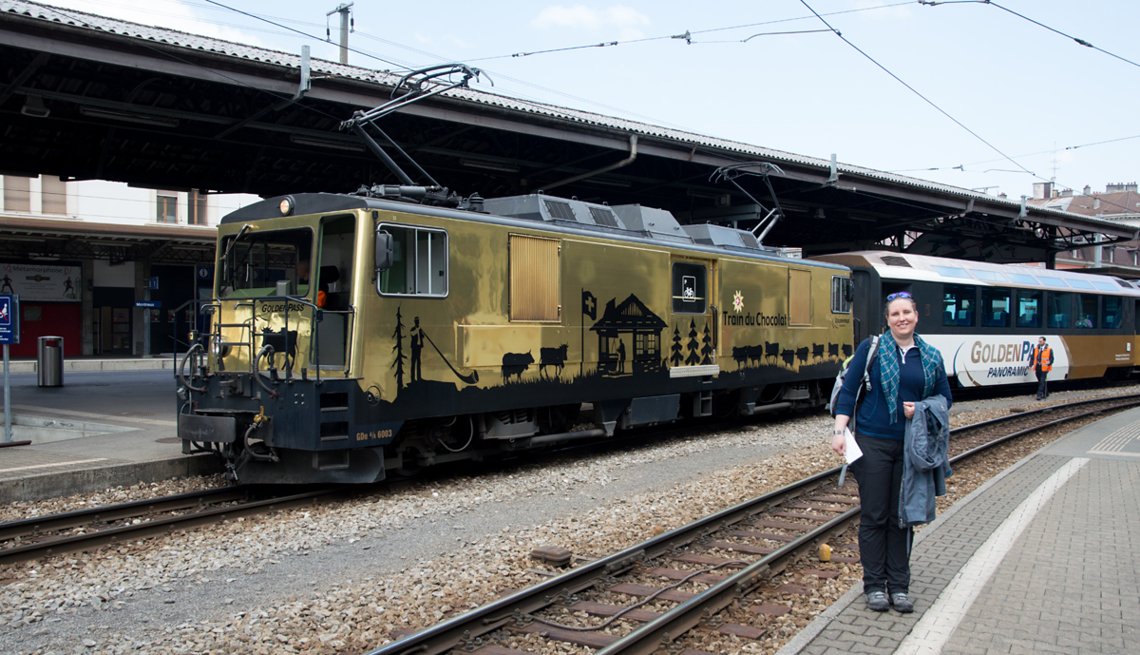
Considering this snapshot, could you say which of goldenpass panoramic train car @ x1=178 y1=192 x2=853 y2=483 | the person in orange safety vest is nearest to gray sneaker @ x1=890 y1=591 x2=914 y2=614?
goldenpass panoramic train car @ x1=178 y1=192 x2=853 y2=483

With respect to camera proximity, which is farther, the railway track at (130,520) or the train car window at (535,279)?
the train car window at (535,279)

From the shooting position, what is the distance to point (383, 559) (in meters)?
7.06

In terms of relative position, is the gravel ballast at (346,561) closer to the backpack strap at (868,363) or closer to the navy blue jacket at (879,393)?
the navy blue jacket at (879,393)

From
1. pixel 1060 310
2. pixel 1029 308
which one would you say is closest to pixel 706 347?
pixel 1029 308

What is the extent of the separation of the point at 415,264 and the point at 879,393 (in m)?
5.39

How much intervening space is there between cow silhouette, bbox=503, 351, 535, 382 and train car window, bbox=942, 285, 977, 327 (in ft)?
42.1

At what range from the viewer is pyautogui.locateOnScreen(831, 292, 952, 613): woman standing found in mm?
5316

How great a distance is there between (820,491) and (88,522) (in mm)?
7128

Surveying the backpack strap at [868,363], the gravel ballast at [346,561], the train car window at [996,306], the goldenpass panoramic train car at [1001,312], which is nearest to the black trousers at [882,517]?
the backpack strap at [868,363]

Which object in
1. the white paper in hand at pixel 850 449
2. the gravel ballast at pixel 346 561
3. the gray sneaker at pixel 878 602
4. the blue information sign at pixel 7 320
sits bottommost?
the gravel ballast at pixel 346 561

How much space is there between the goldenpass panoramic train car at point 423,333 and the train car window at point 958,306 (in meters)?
9.37

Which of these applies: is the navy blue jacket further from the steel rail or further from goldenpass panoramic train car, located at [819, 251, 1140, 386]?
goldenpass panoramic train car, located at [819, 251, 1140, 386]

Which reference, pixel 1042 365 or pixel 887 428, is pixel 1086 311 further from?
pixel 887 428

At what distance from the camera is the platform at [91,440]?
30.6 ft
